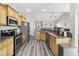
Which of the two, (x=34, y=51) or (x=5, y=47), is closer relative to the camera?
(x=5, y=47)

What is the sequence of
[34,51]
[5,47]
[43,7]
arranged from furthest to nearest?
1. [43,7]
2. [34,51]
3. [5,47]

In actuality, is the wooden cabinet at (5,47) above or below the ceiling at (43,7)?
below

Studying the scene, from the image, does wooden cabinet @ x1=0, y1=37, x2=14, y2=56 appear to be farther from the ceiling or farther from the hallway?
the ceiling

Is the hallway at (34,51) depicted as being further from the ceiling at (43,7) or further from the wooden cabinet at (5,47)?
the ceiling at (43,7)

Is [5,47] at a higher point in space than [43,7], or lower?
lower

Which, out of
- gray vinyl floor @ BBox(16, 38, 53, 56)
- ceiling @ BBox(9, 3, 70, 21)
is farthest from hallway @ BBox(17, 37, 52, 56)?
ceiling @ BBox(9, 3, 70, 21)

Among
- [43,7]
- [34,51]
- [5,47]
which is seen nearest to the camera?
[5,47]

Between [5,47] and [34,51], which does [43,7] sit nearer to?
[34,51]

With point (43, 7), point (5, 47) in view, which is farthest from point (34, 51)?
point (5, 47)

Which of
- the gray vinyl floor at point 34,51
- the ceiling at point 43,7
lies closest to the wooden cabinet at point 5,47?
the gray vinyl floor at point 34,51

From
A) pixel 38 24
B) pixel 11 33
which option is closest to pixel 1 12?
pixel 11 33

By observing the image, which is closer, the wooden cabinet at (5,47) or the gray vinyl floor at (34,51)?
the wooden cabinet at (5,47)

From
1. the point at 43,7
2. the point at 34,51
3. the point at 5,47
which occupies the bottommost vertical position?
the point at 34,51

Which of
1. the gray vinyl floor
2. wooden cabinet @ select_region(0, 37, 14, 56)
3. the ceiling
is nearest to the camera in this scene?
wooden cabinet @ select_region(0, 37, 14, 56)
